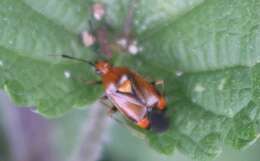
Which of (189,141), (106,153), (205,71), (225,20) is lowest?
(106,153)

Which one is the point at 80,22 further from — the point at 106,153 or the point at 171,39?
the point at 106,153

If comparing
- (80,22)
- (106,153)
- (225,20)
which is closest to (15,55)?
(80,22)

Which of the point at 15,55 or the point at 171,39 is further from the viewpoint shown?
the point at 171,39

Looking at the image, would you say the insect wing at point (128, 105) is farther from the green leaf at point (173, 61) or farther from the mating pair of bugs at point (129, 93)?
the green leaf at point (173, 61)

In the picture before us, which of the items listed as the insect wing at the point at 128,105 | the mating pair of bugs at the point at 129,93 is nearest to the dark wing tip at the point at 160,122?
the mating pair of bugs at the point at 129,93

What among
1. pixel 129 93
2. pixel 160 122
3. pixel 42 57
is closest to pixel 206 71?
pixel 160 122

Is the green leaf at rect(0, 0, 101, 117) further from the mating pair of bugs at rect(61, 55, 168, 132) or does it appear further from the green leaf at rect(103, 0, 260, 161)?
the green leaf at rect(103, 0, 260, 161)

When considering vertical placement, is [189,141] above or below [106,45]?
below
